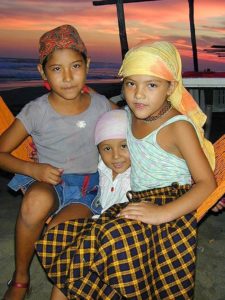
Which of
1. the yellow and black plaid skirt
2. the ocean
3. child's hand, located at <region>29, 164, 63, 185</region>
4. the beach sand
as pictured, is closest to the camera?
the yellow and black plaid skirt

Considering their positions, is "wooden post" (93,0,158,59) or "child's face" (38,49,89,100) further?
"wooden post" (93,0,158,59)

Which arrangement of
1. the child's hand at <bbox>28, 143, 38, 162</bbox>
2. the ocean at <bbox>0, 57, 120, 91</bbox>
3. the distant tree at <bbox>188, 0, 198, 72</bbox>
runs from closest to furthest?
the child's hand at <bbox>28, 143, 38, 162</bbox> < the distant tree at <bbox>188, 0, 198, 72</bbox> < the ocean at <bbox>0, 57, 120, 91</bbox>

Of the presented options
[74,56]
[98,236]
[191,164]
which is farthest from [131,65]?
[98,236]

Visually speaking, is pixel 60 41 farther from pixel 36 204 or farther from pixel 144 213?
pixel 144 213

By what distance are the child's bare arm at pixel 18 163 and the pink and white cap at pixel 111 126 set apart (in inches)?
14.6

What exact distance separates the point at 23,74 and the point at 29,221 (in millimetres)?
21474

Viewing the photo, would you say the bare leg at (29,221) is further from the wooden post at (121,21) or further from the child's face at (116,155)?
the wooden post at (121,21)

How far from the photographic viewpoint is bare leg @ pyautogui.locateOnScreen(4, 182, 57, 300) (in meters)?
2.03

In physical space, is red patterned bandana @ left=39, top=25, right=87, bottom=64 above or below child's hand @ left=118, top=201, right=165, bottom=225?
above

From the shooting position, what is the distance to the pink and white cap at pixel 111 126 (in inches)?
87.6

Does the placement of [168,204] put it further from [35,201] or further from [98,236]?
[35,201]

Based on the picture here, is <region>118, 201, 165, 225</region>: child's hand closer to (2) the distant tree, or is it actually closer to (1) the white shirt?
(1) the white shirt

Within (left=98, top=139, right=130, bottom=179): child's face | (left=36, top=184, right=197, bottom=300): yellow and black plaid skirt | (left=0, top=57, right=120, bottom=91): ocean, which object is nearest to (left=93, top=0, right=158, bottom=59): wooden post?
(left=98, top=139, right=130, bottom=179): child's face

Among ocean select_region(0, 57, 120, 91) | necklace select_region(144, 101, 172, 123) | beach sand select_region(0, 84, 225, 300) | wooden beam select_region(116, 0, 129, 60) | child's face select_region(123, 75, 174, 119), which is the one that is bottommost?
ocean select_region(0, 57, 120, 91)
